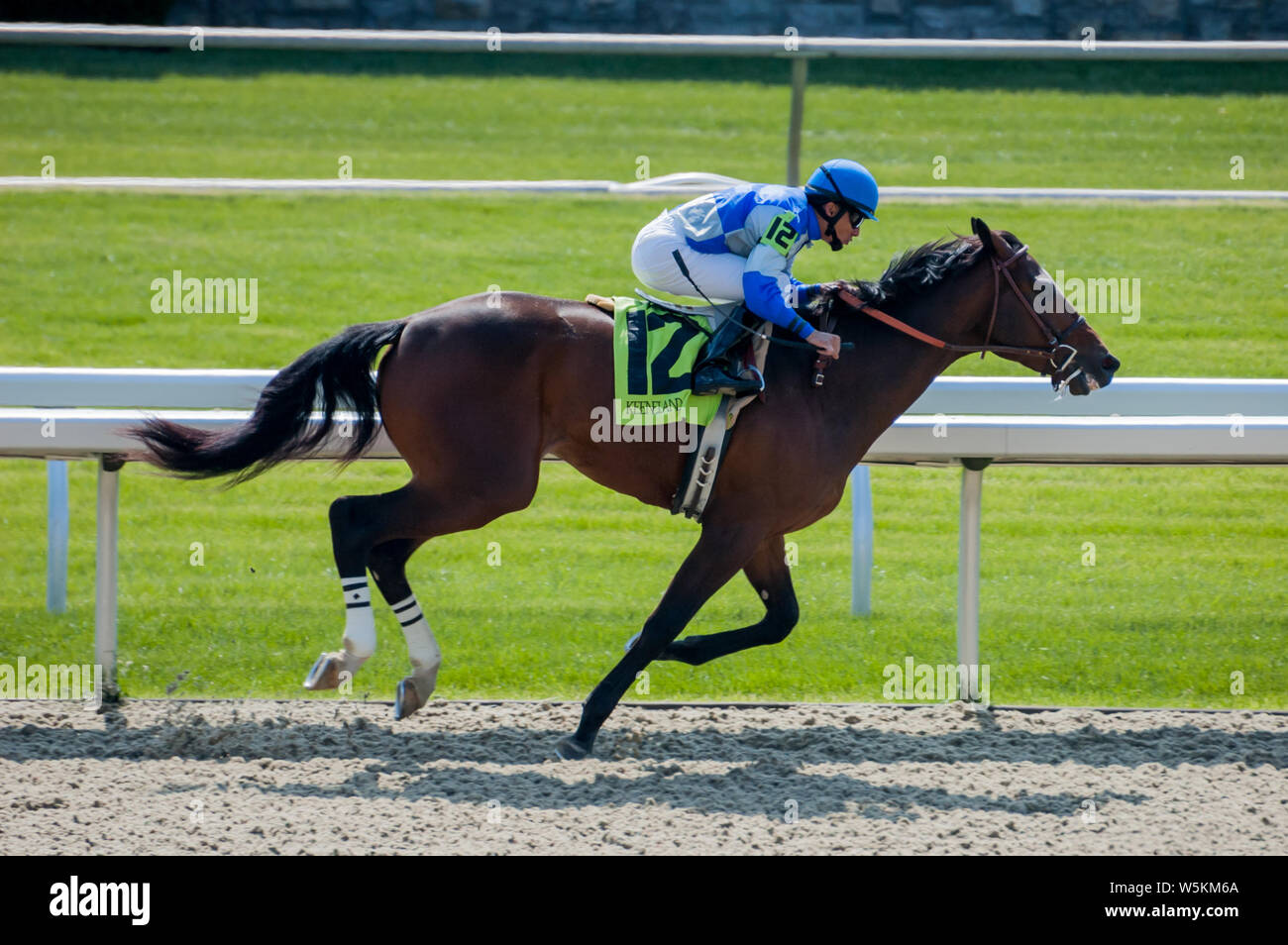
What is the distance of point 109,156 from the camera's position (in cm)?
1079

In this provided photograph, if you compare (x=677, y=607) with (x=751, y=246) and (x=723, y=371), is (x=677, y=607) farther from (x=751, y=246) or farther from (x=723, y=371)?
(x=751, y=246)

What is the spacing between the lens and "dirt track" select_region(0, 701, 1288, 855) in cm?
409

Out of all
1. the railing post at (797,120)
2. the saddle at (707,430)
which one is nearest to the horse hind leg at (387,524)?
the saddle at (707,430)

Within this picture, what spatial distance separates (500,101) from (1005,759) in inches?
311

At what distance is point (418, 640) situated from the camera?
4.91 m

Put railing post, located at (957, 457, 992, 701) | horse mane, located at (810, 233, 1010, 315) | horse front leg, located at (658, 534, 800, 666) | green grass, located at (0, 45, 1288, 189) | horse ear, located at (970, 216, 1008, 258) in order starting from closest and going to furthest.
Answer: horse ear, located at (970, 216, 1008, 258), horse mane, located at (810, 233, 1010, 315), horse front leg, located at (658, 534, 800, 666), railing post, located at (957, 457, 992, 701), green grass, located at (0, 45, 1288, 189)

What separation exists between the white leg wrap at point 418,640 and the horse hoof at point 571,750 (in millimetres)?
479

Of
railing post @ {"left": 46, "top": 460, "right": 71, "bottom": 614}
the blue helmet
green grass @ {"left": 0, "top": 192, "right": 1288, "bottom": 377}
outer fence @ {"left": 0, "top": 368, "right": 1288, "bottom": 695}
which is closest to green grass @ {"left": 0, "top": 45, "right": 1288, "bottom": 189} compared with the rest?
green grass @ {"left": 0, "top": 192, "right": 1288, "bottom": 377}

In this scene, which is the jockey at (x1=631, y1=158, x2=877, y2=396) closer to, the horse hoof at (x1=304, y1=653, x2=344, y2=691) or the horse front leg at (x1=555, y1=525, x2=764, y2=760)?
the horse front leg at (x1=555, y1=525, x2=764, y2=760)

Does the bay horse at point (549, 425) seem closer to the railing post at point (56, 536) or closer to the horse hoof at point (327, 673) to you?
the horse hoof at point (327, 673)

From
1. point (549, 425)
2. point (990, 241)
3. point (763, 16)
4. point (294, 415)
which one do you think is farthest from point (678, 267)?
Answer: point (763, 16)

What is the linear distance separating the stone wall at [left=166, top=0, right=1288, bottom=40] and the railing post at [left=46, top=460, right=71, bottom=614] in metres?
6.64
